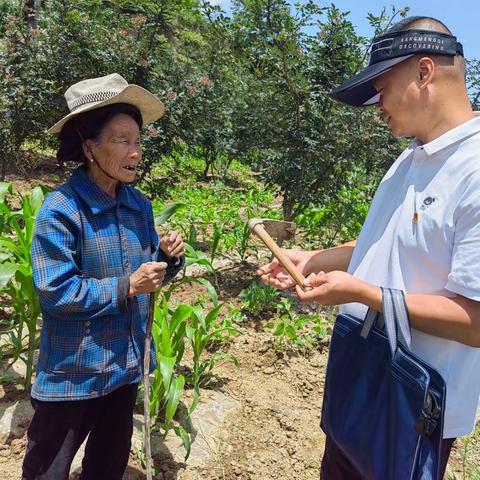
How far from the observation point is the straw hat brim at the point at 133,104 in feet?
4.94

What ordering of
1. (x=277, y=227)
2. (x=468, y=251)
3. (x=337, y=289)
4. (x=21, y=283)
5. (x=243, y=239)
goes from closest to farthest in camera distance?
(x=468, y=251), (x=337, y=289), (x=277, y=227), (x=21, y=283), (x=243, y=239)

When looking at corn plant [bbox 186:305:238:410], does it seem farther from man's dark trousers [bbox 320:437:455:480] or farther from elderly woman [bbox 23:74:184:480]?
man's dark trousers [bbox 320:437:455:480]

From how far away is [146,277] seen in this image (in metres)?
1.44

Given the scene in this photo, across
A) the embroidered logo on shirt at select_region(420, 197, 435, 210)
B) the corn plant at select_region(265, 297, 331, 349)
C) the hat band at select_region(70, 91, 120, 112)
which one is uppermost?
the hat band at select_region(70, 91, 120, 112)

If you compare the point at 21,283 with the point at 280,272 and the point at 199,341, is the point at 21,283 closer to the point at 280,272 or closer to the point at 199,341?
the point at 199,341

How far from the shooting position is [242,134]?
4672mm

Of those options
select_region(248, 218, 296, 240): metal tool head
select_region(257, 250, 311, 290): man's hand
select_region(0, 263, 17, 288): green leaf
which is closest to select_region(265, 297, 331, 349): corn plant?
select_region(248, 218, 296, 240): metal tool head

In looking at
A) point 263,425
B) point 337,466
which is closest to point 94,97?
point 337,466

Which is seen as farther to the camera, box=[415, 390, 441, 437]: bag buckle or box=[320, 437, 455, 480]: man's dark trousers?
box=[320, 437, 455, 480]: man's dark trousers

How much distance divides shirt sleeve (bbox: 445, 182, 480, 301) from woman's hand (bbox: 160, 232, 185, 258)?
3.11 ft

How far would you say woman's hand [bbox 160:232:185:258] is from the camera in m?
1.68

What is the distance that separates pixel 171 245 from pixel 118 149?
385 millimetres

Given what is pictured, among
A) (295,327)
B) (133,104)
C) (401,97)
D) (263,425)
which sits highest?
(133,104)

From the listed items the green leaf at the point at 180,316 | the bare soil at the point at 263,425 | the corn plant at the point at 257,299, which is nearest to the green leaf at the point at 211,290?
the green leaf at the point at 180,316
